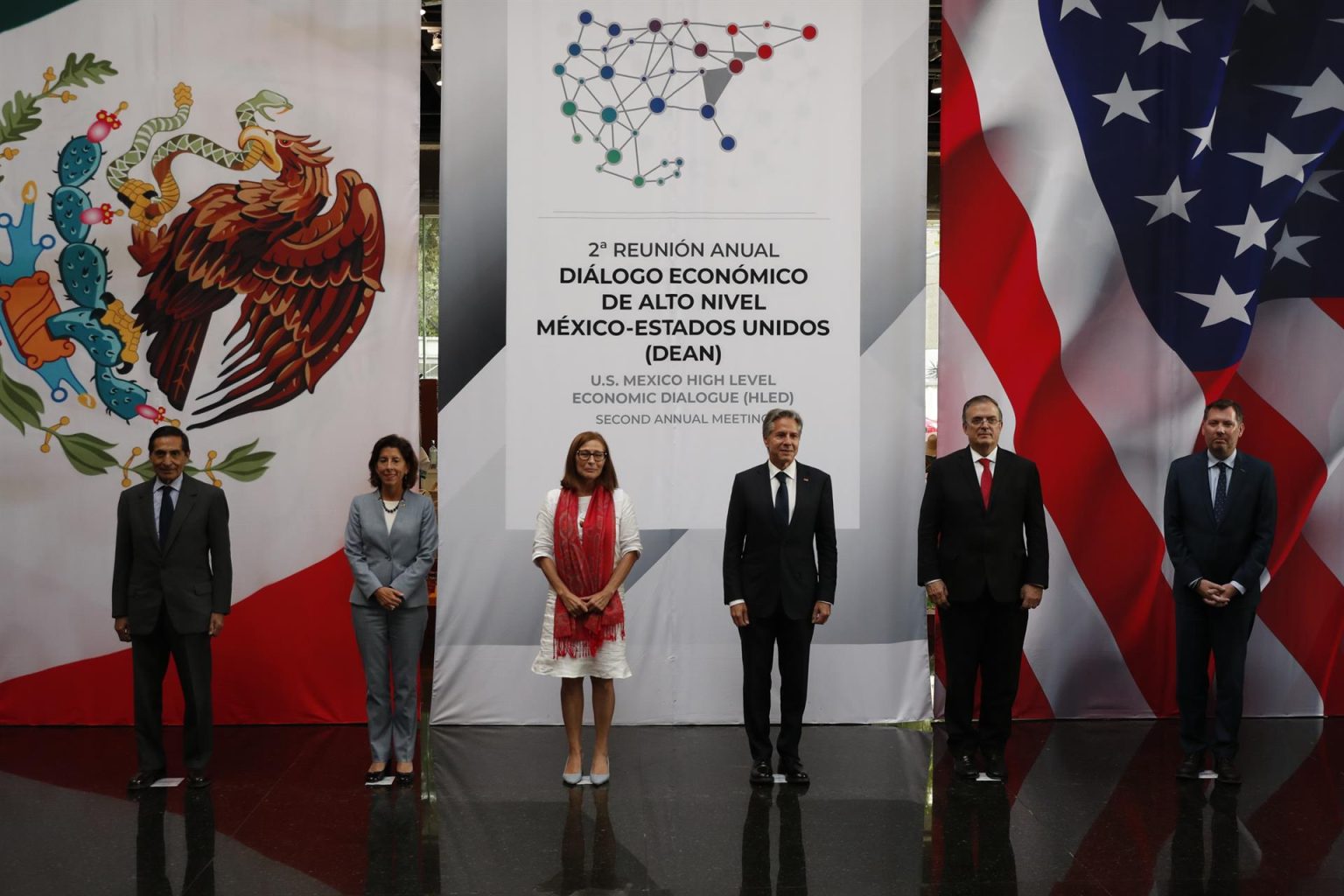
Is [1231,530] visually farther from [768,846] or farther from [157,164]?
[157,164]

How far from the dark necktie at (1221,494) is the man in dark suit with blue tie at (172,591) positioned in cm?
411

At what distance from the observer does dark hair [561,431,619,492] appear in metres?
5.16

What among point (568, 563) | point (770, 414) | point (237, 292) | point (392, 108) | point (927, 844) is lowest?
point (927, 844)

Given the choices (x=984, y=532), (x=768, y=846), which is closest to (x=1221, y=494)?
(x=984, y=532)

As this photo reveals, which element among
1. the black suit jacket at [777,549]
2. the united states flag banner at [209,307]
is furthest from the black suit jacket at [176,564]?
the black suit jacket at [777,549]

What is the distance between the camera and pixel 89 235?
6254 millimetres

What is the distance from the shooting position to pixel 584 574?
16.9 ft

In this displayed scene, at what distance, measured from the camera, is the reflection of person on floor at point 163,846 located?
163 inches

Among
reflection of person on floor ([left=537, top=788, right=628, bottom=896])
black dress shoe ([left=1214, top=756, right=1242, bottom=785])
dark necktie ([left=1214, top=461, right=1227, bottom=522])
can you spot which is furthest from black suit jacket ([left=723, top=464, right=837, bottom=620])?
black dress shoe ([left=1214, top=756, right=1242, bottom=785])

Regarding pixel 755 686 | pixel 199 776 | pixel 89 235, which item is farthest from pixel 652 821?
pixel 89 235

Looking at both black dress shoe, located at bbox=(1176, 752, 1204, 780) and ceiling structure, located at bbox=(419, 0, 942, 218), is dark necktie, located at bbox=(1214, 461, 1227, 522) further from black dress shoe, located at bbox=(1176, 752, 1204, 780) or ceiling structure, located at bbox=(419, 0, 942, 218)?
ceiling structure, located at bbox=(419, 0, 942, 218)

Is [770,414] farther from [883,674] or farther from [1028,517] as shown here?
[883,674]

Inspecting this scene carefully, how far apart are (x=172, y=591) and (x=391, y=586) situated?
35.0 inches

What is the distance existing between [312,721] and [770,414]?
2845 millimetres
